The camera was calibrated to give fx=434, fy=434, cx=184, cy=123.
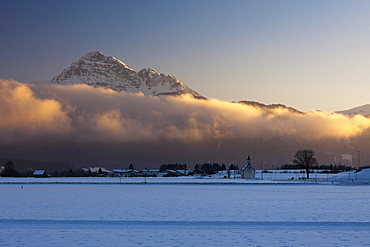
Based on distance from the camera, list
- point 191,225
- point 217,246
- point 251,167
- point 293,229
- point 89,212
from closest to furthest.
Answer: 1. point 217,246
2. point 293,229
3. point 191,225
4. point 89,212
5. point 251,167

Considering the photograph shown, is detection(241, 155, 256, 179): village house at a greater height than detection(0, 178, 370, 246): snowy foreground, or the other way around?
detection(241, 155, 256, 179): village house

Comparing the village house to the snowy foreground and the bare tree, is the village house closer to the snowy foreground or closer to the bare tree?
the bare tree

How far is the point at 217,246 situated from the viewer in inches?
659

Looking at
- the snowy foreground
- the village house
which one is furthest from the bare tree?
the snowy foreground

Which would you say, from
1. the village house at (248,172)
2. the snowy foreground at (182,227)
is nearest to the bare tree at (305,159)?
the village house at (248,172)

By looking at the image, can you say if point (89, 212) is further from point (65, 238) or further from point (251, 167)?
point (251, 167)

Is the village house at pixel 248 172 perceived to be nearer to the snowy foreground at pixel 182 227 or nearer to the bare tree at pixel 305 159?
the bare tree at pixel 305 159

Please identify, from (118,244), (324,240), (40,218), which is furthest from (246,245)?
(40,218)

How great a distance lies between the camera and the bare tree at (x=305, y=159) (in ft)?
566

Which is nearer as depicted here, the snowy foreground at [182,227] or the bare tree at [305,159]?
the snowy foreground at [182,227]

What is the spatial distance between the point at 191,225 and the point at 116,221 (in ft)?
14.7

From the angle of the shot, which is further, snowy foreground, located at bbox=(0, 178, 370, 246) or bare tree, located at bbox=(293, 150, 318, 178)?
bare tree, located at bbox=(293, 150, 318, 178)

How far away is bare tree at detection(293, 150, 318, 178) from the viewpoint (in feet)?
566

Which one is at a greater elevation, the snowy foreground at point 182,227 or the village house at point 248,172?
the village house at point 248,172
